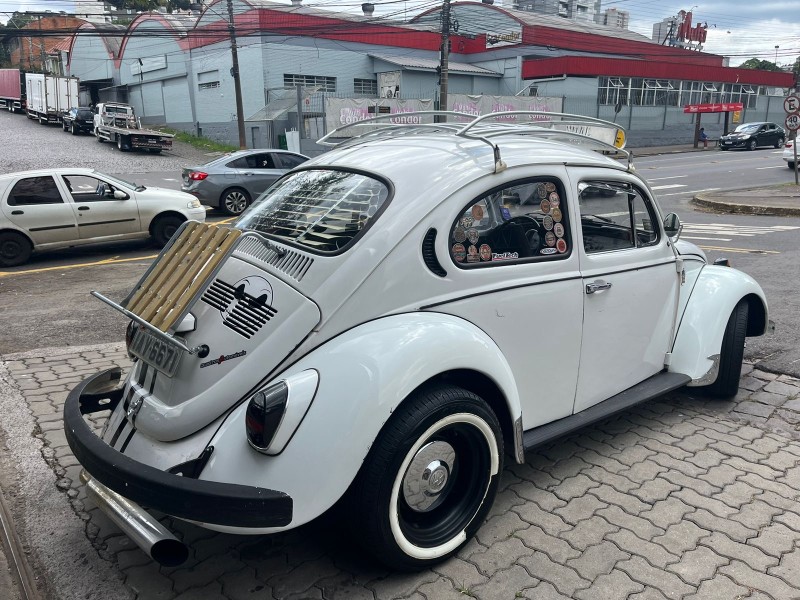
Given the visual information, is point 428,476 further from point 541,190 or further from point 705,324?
point 705,324

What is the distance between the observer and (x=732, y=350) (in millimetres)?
4367

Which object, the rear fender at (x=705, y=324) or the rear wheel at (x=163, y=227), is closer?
the rear fender at (x=705, y=324)

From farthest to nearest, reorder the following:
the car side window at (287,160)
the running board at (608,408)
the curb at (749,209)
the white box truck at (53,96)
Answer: the white box truck at (53,96)
the car side window at (287,160)
the curb at (749,209)
the running board at (608,408)

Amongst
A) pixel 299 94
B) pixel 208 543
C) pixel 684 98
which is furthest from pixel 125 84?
pixel 208 543

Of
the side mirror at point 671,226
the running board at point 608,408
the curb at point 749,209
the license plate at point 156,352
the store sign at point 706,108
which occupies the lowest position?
the curb at point 749,209

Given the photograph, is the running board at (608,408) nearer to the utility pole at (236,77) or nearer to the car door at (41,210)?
the car door at (41,210)

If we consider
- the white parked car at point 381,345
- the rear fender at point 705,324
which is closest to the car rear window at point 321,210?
the white parked car at point 381,345

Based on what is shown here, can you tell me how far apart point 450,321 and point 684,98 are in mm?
47904

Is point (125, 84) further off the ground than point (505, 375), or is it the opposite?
point (125, 84)

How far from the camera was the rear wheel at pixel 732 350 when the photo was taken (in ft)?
14.3

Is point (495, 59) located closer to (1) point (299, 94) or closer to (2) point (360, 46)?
(2) point (360, 46)

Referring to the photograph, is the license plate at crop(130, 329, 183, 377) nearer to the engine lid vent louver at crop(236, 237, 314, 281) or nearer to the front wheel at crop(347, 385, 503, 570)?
the engine lid vent louver at crop(236, 237, 314, 281)

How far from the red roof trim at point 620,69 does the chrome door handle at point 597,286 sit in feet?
122

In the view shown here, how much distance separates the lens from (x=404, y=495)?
2732 millimetres
